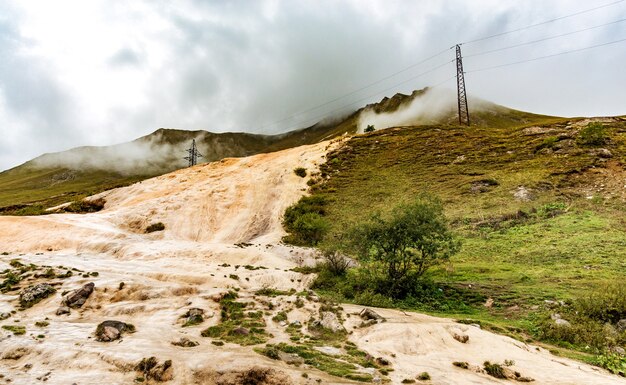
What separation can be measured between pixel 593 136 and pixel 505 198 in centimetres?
2546

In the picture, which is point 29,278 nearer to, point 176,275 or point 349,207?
point 176,275

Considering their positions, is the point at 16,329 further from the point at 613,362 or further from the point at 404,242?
the point at 613,362

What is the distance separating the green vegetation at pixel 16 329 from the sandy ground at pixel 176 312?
32 centimetres

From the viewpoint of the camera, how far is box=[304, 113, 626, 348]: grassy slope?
2964 centimetres

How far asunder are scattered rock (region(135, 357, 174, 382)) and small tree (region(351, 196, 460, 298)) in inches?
730

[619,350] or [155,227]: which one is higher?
[155,227]

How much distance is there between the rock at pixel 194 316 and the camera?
73.7ft

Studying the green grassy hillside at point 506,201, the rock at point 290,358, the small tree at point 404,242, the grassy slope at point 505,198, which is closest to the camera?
the rock at point 290,358

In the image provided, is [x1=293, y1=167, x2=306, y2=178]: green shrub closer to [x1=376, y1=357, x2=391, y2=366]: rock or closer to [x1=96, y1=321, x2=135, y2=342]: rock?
[x1=96, y1=321, x2=135, y2=342]: rock

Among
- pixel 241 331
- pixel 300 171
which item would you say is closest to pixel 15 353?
pixel 241 331

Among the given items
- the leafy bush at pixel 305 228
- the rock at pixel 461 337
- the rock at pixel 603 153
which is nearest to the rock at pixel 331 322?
the rock at pixel 461 337

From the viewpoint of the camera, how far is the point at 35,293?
25.3 meters

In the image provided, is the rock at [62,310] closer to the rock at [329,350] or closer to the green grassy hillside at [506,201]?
the rock at [329,350]

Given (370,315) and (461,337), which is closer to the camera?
(461,337)
